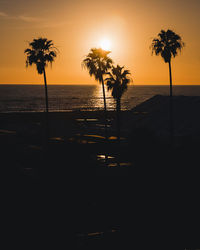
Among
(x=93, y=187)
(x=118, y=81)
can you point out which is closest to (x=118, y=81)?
(x=118, y=81)

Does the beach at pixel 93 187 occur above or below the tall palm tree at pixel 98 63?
below

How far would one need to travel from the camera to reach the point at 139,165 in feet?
94.6

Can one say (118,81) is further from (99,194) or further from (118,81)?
(99,194)

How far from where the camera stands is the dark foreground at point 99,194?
14914 millimetres

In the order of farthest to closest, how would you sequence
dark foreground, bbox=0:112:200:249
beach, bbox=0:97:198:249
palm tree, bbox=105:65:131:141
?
palm tree, bbox=105:65:131:141, beach, bbox=0:97:198:249, dark foreground, bbox=0:112:200:249

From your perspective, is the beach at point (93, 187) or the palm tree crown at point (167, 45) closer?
the beach at point (93, 187)

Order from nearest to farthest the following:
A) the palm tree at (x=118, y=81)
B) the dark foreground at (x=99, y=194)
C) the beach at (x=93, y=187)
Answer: the dark foreground at (x=99, y=194) < the beach at (x=93, y=187) < the palm tree at (x=118, y=81)

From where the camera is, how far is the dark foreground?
14.9 m

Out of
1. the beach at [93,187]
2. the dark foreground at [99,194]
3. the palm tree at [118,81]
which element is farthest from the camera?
the palm tree at [118,81]

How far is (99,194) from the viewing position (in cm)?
2092

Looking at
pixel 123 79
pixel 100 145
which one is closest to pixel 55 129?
pixel 100 145

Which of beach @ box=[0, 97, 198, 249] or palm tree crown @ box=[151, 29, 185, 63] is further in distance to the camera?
palm tree crown @ box=[151, 29, 185, 63]

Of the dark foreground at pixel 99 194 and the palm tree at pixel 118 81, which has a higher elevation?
the palm tree at pixel 118 81

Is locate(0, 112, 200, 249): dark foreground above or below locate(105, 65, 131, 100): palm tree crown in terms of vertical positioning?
below
